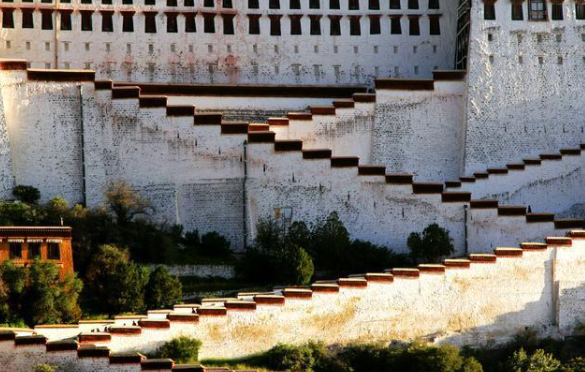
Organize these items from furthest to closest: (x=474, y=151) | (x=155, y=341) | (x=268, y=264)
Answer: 1. (x=474, y=151)
2. (x=268, y=264)
3. (x=155, y=341)

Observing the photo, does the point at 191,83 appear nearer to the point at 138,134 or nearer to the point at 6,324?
the point at 138,134

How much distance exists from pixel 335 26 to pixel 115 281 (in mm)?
18259

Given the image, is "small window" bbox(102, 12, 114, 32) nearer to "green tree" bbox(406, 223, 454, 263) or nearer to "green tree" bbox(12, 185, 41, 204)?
"green tree" bbox(12, 185, 41, 204)

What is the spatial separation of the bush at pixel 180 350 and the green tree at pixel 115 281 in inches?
130

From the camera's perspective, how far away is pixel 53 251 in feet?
217

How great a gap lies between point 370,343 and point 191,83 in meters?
16.9

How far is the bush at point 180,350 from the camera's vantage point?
62.3 meters

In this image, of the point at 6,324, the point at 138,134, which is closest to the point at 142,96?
the point at 138,134

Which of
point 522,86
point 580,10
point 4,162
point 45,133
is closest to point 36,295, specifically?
point 4,162

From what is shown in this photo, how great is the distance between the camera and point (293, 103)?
7675cm

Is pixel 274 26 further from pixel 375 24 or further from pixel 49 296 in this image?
pixel 49 296

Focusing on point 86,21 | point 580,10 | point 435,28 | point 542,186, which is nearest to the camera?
point 542,186

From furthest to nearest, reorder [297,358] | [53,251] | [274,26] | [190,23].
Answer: [274,26], [190,23], [53,251], [297,358]

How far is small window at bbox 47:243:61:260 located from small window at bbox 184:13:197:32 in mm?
15323
